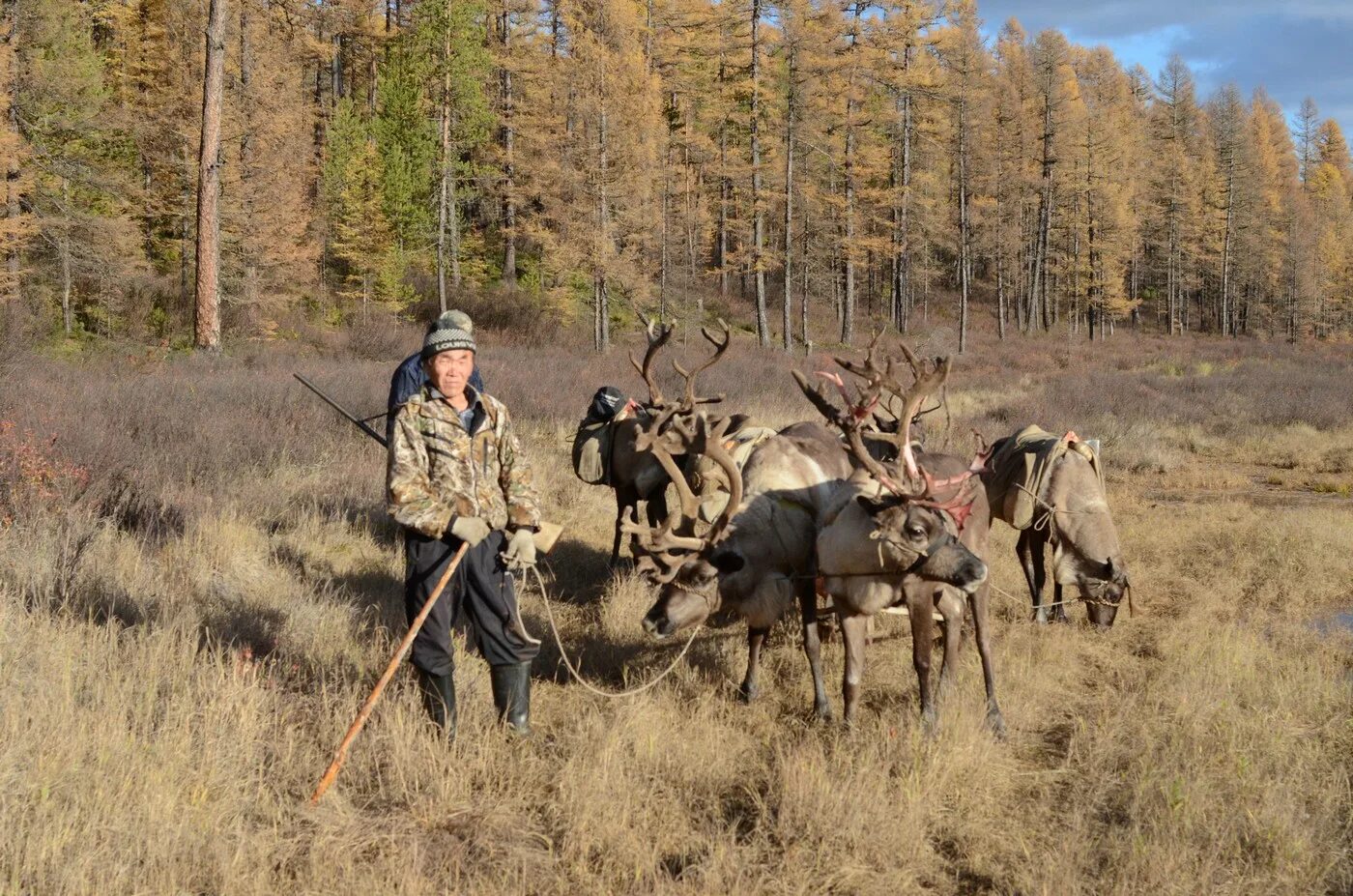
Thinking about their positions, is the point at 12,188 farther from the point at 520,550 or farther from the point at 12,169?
the point at 520,550

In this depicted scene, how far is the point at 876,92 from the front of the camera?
118ft

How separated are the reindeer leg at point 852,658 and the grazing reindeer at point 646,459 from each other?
254cm

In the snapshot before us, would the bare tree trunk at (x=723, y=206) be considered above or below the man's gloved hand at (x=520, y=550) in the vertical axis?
above

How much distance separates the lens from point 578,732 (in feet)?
14.7

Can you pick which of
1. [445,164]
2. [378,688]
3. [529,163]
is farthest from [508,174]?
[378,688]

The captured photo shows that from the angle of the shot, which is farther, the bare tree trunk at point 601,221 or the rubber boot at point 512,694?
the bare tree trunk at point 601,221

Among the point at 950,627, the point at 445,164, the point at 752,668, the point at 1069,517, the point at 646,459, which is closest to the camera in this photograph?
the point at 950,627

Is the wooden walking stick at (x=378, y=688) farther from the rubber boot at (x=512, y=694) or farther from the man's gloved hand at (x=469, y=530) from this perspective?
the rubber boot at (x=512, y=694)

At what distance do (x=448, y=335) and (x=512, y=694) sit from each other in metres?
1.81

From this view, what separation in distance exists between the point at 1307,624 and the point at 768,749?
196 inches

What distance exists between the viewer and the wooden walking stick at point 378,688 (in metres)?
3.65

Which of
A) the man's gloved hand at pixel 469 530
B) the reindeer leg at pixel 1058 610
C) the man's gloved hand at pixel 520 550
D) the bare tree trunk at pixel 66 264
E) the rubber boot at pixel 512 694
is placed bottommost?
the reindeer leg at pixel 1058 610

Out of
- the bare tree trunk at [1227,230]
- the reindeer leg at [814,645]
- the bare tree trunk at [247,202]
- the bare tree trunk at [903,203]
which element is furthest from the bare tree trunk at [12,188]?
the bare tree trunk at [1227,230]

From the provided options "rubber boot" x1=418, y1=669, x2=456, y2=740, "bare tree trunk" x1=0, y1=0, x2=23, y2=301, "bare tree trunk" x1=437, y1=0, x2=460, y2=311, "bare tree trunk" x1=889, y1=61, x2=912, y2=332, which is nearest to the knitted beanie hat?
"rubber boot" x1=418, y1=669, x2=456, y2=740
